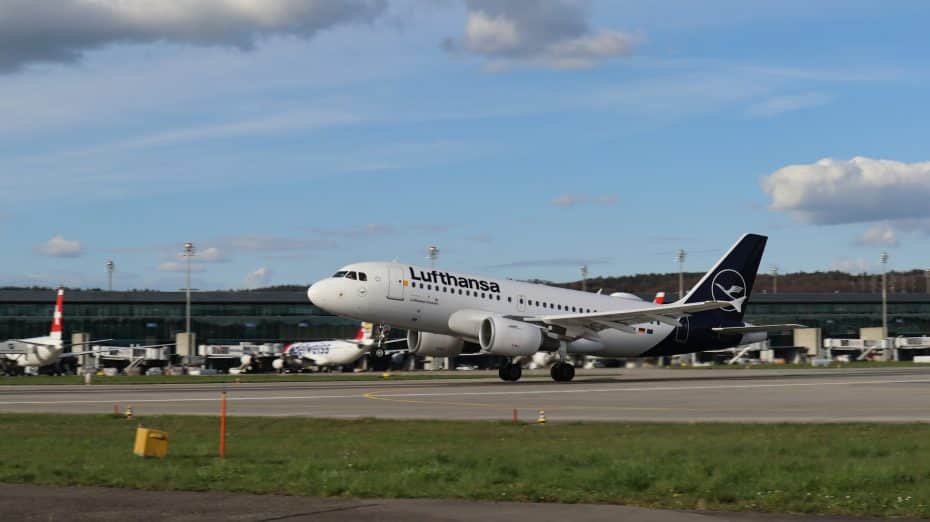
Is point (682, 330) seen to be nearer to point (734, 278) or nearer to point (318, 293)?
point (734, 278)

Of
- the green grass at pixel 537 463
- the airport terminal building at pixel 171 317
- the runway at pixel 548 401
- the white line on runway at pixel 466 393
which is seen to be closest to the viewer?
the green grass at pixel 537 463

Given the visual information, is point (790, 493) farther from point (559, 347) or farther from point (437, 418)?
point (559, 347)

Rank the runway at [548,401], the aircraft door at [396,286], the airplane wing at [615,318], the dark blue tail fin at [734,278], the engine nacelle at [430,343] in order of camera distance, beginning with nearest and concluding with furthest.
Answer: the runway at [548,401], the aircraft door at [396,286], the airplane wing at [615,318], the engine nacelle at [430,343], the dark blue tail fin at [734,278]

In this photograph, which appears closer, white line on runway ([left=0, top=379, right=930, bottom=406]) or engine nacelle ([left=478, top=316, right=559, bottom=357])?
white line on runway ([left=0, top=379, right=930, bottom=406])

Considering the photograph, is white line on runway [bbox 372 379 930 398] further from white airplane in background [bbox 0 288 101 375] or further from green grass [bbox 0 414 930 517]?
white airplane in background [bbox 0 288 101 375]

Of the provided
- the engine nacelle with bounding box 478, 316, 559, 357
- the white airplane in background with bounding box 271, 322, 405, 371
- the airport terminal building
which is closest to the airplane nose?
the engine nacelle with bounding box 478, 316, 559, 357

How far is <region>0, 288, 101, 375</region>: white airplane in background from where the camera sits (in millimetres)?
82600

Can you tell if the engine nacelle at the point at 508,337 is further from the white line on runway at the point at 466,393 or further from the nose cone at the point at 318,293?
the nose cone at the point at 318,293

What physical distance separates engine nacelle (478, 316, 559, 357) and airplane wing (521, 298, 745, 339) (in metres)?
1.36

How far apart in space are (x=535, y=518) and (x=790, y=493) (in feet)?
13.9

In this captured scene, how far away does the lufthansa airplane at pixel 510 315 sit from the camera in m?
48.6

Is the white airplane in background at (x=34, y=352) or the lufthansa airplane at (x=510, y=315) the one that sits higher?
the lufthansa airplane at (x=510, y=315)

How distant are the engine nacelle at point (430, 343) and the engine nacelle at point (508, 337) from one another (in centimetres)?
335

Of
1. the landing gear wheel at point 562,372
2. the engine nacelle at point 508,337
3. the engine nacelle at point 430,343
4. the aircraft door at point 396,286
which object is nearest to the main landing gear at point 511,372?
the landing gear wheel at point 562,372
